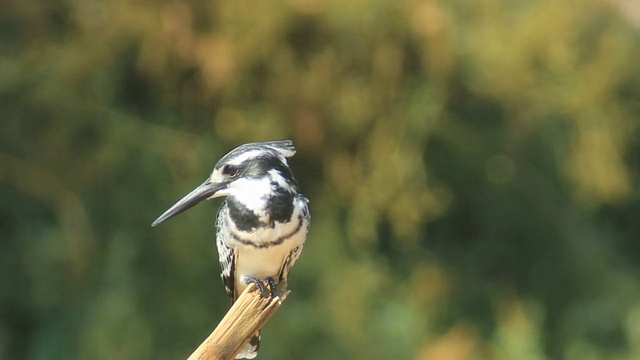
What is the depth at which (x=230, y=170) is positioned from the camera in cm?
146

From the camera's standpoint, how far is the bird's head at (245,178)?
144 cm

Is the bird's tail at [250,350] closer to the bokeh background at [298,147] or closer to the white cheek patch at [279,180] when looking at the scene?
the white cheek patch at [279,180]

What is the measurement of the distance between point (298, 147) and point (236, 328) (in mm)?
2153

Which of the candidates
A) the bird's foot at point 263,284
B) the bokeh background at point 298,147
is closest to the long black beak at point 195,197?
the bird's foot at point 263,284

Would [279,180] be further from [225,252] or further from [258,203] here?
[225,252]

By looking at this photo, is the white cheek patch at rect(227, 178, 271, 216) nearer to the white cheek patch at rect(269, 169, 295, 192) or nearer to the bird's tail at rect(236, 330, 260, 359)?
the white cheek patch at rect(269, 169, 295, 192)

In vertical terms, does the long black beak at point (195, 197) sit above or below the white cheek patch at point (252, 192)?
above

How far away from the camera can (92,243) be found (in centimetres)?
330

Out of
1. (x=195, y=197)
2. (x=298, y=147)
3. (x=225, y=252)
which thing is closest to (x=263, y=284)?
(x=225, y=252)

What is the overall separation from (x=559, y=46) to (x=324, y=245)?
1088 millimetres

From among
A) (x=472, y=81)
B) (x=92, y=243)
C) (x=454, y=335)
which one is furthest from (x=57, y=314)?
(x=472, y=81)

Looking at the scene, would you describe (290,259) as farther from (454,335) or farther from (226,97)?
(454,335)

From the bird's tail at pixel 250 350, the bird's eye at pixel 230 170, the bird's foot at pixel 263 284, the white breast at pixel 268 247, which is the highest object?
the bird's eye at pixel 230 170

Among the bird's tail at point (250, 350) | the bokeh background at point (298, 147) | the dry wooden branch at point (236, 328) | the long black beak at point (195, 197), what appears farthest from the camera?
the bokeh background at point (298, 147)
